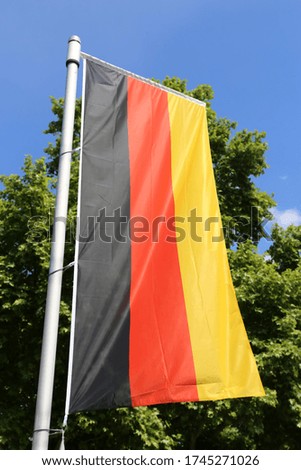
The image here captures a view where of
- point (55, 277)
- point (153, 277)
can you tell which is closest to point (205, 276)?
point (153, 277)

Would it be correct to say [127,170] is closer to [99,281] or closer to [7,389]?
[99,281]

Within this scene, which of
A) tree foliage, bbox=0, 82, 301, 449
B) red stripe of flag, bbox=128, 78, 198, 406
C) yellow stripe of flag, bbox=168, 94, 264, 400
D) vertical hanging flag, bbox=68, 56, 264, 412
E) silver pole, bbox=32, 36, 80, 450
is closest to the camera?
silver pole, bbox=32, 36, 80, 450

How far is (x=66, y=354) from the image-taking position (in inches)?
495

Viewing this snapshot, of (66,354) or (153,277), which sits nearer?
(153,277)

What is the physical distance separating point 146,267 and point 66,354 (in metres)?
7.70

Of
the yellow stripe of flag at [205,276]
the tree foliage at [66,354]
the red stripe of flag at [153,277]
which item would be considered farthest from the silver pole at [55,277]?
the tree foliage at [66,354]

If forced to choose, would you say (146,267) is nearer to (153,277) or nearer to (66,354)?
(153,277)

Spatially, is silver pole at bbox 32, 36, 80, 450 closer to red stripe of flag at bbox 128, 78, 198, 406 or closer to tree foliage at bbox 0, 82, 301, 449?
red stripe of flag at bbox 128, 78, 198, 406

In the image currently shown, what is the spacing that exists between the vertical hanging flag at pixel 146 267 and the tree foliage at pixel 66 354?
6347 mm

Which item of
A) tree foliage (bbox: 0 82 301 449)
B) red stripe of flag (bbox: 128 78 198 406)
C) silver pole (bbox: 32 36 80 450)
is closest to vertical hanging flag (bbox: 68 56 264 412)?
red stripe of flag (bbox: 128 78 198 406)

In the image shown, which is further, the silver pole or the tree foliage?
the tree foliage

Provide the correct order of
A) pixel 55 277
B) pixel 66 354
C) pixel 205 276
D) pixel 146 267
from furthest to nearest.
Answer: pixel 66 354 → pixel 205 276 → pixel 146 267 → pixel 55 277

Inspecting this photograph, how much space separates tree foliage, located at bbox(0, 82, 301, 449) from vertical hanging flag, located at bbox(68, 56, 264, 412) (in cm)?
635

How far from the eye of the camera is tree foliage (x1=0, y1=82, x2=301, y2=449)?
12.1 meters
